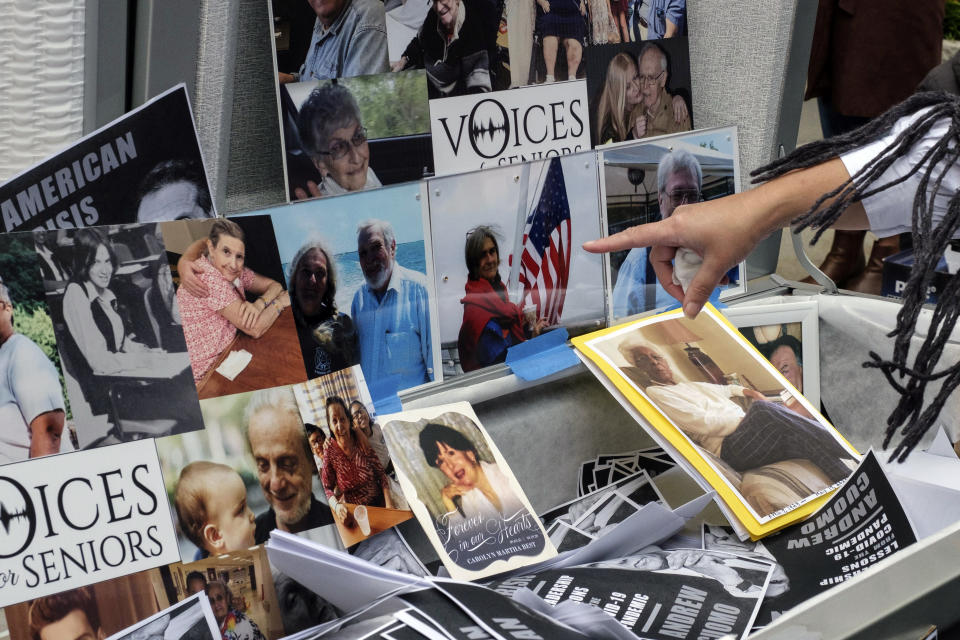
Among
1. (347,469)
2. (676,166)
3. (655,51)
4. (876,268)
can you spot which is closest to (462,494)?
(347,469)

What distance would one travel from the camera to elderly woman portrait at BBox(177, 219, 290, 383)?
2.51 ft

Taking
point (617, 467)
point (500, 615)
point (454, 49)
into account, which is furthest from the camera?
point (617, 467)

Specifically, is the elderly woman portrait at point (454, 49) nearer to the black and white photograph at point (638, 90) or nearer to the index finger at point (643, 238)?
the black and white photograph at point (638, 90)

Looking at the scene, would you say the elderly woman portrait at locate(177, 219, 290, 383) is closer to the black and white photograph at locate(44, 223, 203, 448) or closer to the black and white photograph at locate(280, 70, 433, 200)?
the black and white photograph at locate(44, 223, 203, 448)

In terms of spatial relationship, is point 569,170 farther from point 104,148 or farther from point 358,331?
point 104,148

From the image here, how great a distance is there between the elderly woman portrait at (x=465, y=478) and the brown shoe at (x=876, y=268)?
1721mm

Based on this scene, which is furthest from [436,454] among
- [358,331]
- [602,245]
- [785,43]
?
[785,43]

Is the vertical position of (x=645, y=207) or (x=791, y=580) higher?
(x=645, y=207)

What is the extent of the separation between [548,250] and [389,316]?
0.24m

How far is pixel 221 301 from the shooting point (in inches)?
30.9

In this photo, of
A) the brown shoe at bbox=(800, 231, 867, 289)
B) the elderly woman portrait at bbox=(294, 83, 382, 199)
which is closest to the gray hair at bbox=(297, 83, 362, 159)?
the elderly woman portrait at bbox=(294, 83, 382, 199)

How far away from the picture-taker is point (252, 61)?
34.5 inches

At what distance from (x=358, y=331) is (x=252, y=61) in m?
0.30

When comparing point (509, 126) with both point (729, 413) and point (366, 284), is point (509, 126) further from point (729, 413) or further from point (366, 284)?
point (729, 413)
